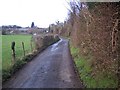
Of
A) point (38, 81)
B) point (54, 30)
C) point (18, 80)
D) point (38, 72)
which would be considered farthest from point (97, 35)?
point (54, 30)

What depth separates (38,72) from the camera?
16750mm

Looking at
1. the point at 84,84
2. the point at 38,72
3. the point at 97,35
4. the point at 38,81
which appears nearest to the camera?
the point at 97,35

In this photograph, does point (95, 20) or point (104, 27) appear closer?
point (104, 27)

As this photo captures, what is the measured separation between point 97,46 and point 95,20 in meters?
1.51

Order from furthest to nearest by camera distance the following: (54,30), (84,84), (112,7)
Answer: (54,30), (84,84), (112,7)

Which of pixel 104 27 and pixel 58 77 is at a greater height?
pixel 104 27

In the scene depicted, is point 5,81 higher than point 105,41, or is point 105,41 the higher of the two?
point 105,41

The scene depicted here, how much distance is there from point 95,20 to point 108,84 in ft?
9.66

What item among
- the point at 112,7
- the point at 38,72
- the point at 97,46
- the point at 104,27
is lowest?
the point at 38,72

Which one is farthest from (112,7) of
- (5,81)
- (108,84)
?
(5,81)

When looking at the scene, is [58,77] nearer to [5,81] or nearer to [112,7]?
[5,81]

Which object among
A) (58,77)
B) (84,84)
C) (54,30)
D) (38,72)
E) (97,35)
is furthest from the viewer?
(54,30)

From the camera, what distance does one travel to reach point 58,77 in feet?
48.6

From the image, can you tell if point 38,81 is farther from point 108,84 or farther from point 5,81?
point 108,84
